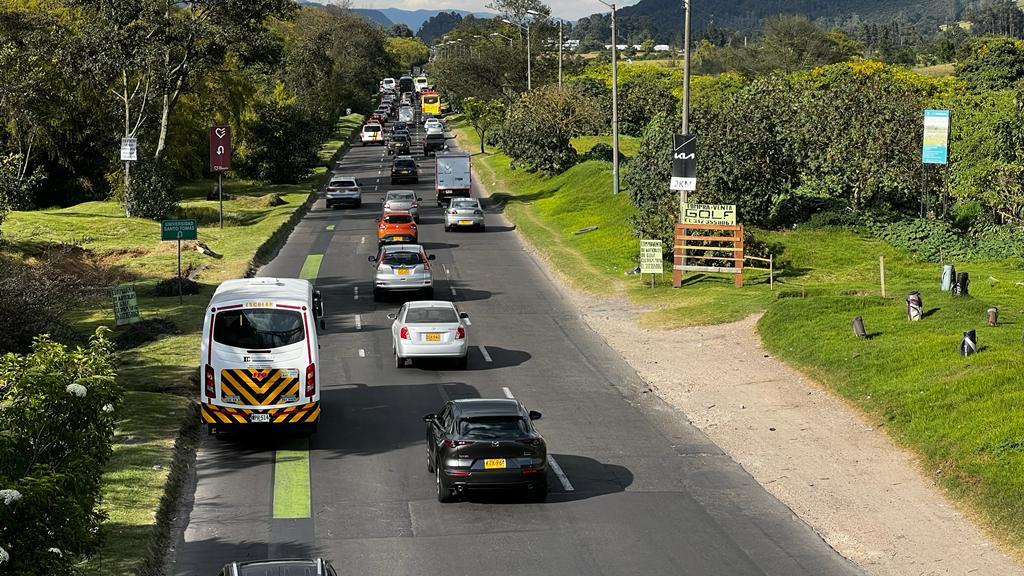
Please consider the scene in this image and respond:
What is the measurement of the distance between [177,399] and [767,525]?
502 inches

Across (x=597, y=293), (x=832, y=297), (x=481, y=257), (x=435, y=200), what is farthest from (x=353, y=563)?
(x=435, y=200)

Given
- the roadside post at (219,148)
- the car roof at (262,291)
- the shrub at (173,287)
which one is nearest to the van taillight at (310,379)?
the car roof at (262,291)

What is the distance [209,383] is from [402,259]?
662 inches

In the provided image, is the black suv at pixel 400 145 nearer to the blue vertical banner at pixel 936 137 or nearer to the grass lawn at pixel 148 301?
the grass lawn at pixel 148 301

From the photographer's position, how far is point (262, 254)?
47.8 m

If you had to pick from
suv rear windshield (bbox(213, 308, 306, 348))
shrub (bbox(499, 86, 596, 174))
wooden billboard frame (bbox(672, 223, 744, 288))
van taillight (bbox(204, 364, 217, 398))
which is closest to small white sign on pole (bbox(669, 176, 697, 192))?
wooden billboard frame (bbox(672, 223, 744, 288))

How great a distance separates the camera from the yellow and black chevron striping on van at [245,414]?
2128 centimetres

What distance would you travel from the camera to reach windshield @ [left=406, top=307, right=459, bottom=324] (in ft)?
94.8

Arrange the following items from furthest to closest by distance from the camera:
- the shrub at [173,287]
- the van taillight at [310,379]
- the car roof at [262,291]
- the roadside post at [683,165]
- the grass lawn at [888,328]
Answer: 1. the roadside post at [683,165]
2. the shrub at [173,287]
3. the car roof at [262,291]
4. the van taillight at [310,379]
5. the grass lawn at [888,328]

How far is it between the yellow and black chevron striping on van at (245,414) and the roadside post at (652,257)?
20.0 metres

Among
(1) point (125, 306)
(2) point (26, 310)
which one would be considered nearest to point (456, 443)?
(2) point (26, 310)

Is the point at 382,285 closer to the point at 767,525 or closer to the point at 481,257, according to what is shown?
the point at 481,257

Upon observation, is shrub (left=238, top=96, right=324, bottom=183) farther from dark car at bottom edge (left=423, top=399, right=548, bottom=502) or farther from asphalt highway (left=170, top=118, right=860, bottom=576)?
dark car at bottom edge (left=423, top=399, right=548, bottom=502)

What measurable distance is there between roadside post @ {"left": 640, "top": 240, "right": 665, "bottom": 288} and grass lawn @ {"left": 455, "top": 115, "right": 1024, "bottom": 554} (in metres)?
0.64
